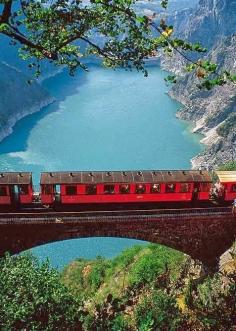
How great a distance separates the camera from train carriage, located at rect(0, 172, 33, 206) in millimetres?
39531

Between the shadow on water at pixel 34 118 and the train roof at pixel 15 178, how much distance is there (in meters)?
88.4

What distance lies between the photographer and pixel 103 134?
140m

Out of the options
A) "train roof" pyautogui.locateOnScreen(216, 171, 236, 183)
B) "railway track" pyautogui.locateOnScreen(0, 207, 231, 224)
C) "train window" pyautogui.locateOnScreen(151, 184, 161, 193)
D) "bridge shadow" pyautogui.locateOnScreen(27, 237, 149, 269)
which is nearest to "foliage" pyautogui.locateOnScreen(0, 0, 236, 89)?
"railway track" pyautogui.locateOnScreen(0, 207, 231, 224)

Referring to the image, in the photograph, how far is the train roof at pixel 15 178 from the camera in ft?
129

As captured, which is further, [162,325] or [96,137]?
[96,137]

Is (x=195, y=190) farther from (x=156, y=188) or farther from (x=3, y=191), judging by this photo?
(x=3, y=191)

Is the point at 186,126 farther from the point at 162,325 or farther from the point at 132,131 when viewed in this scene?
the point at 162,325

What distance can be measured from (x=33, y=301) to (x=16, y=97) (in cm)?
13729

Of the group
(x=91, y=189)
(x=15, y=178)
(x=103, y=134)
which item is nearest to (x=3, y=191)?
(x=15, y=178)

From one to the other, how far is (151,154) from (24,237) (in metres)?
91.4

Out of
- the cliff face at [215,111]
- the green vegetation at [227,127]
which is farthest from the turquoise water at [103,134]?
the green vegetation at [227,127]

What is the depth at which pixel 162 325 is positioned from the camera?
28484 mm

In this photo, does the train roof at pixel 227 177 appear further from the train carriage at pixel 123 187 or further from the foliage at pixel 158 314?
the foliage at pixel 158 314

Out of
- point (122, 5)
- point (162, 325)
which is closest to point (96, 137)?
point (162, 325)
